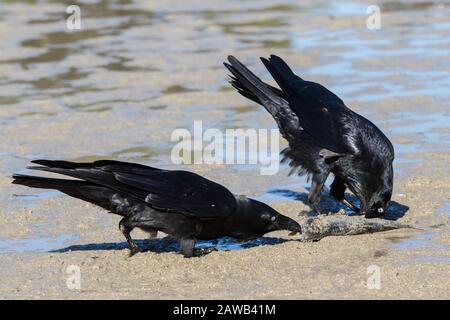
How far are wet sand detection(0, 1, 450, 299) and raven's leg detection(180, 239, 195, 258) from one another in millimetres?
94

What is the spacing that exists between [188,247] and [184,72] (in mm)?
7179

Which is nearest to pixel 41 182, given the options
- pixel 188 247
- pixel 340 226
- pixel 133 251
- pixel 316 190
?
pixel 133 251

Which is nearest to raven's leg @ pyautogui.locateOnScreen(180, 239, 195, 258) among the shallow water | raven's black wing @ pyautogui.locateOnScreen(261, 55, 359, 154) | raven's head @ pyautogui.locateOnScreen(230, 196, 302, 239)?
raven's head @ pyautogui.locateOnScreen(230, 196, 302, 239)

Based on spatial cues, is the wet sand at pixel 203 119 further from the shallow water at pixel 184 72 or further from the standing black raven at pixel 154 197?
the standing black raven at pixel 154 197

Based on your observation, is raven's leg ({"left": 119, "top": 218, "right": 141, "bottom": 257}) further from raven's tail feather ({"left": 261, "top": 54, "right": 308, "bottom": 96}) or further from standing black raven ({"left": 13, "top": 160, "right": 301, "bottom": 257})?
raven's tail feather ({"left": 261, "top": 54, "right": 308, "bottom": 96})

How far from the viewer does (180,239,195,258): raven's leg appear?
742 cm

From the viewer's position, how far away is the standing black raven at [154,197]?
723 cm

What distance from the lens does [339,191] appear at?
8.72 m

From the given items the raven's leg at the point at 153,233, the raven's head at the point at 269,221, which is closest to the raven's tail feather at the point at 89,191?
the raven's leg at the point at 153,233

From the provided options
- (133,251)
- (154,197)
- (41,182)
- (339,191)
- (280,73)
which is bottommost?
(133,251)

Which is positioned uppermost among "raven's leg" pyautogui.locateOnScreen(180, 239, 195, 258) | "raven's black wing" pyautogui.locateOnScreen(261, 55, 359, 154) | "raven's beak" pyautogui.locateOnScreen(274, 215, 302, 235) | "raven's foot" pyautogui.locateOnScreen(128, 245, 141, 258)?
"raven's black wing" pyautogui.locateOnScreen(261, 55, 359, 154)

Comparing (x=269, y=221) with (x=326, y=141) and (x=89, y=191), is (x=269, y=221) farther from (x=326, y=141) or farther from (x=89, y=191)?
(x=89, y=191)
